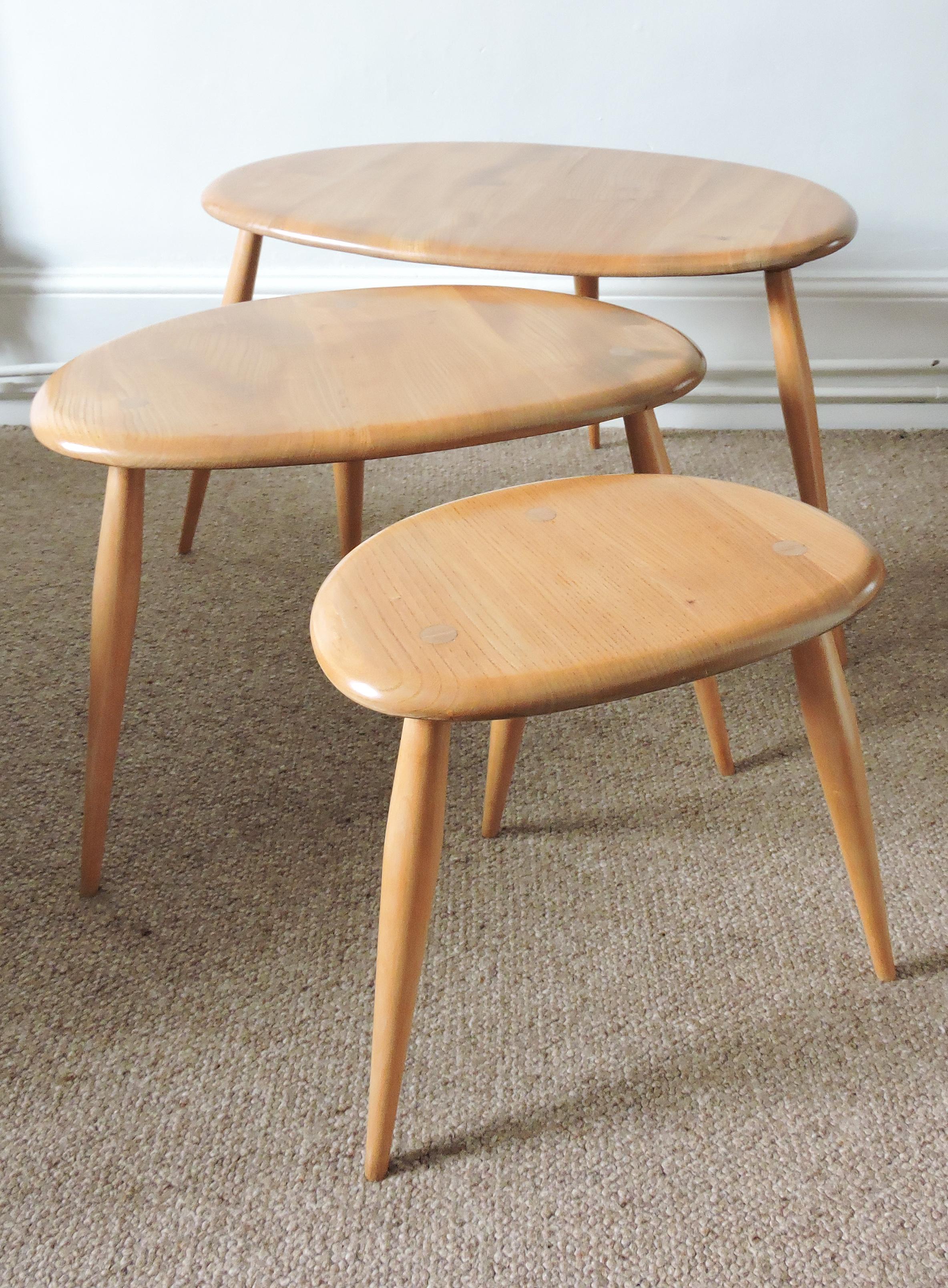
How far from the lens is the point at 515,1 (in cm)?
164

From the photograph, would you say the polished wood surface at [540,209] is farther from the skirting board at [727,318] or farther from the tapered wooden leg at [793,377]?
the skirting board at [727,318]

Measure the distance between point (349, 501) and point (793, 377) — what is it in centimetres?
55

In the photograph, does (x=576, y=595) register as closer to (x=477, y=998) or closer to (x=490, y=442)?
(x=490, y=442)

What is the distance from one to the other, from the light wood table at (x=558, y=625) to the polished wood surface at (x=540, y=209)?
32 cm

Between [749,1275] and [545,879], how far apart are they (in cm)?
37

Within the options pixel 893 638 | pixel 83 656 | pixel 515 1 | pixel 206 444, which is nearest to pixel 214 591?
pixel 83 656

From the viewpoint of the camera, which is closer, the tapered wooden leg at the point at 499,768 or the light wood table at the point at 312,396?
the light wood table at the point at 312,396

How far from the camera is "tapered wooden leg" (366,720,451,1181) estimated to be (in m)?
0.67

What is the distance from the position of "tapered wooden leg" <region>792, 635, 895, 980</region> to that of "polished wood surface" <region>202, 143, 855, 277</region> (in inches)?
17.4

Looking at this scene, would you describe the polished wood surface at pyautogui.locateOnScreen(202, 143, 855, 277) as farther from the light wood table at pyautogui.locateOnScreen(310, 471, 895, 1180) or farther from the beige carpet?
the beige carpet

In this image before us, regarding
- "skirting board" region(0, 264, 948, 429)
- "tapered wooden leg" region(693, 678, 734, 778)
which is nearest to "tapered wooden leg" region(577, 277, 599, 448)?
"skirting board" region(0, 264, 948, 429)

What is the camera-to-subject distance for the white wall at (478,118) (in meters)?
1.65

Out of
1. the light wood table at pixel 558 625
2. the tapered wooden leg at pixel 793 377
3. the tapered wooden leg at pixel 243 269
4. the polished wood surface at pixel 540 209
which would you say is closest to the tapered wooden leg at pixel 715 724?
the tapered wooden leg at pixel 793 377

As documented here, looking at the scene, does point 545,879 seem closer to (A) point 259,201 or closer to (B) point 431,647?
(B) point 431,647
